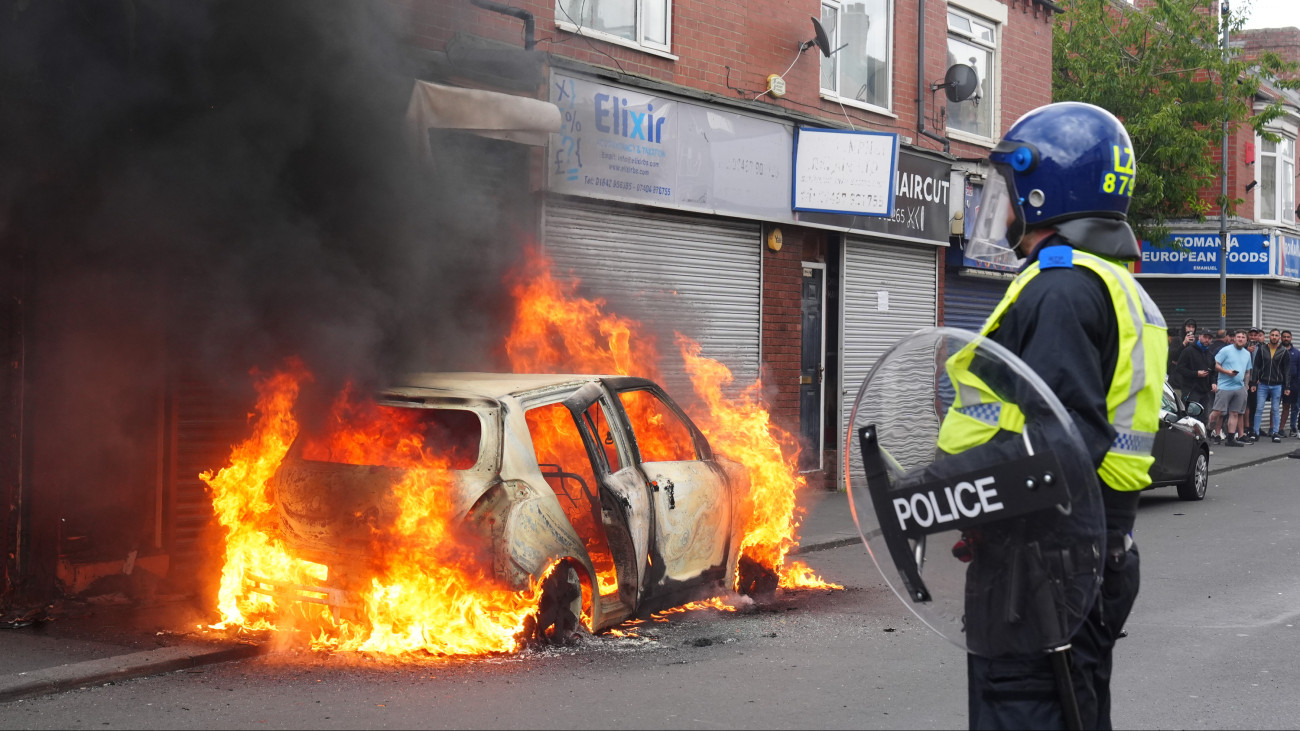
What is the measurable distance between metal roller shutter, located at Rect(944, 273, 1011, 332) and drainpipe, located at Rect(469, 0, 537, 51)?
8.14 meters

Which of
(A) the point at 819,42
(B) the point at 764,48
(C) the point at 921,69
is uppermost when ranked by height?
(C) the point at 921,69

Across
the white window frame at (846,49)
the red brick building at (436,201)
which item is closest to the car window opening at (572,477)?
the red brick building at (436,201)

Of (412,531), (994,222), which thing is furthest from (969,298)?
(994,222)

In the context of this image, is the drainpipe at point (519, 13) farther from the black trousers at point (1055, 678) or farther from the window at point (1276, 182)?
the window at point (1276, 182)

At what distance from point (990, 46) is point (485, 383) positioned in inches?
507

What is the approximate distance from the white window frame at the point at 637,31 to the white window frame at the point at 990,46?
5436 mm

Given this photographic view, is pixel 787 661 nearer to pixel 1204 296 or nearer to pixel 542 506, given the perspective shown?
pixel 542 506

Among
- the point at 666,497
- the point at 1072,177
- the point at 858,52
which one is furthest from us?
the point at 858,52

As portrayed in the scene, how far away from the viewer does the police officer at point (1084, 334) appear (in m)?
2.90

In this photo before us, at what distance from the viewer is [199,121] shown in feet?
25.6

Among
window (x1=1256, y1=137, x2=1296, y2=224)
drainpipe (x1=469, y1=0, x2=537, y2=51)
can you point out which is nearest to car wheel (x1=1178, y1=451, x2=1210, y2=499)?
drainpipe (x1=469, y1=0, x2=537, y2=51)

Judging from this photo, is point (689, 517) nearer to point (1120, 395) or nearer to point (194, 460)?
point (194, 460)

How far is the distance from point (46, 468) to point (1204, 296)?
1003 inches

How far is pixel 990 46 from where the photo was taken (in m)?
17.4
